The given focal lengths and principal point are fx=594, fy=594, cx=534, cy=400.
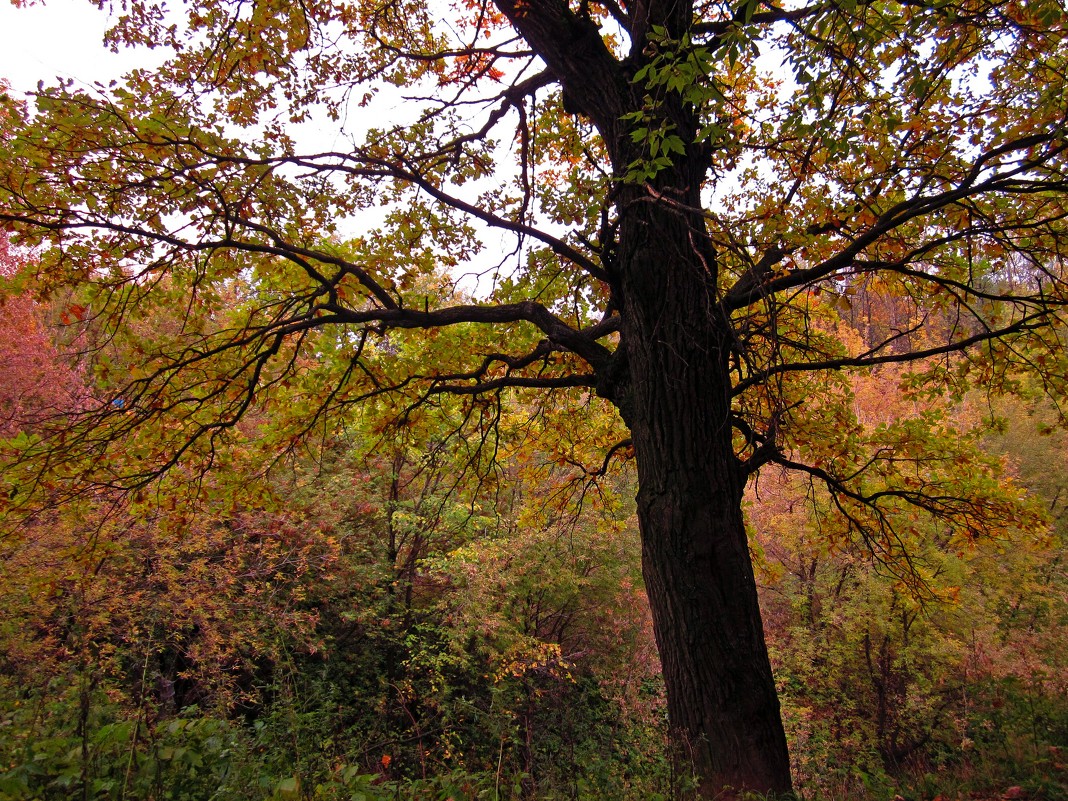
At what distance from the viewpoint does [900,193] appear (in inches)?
167

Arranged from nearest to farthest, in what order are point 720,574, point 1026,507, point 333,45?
Answer: point 720,574
point 333,45
point 1026,507

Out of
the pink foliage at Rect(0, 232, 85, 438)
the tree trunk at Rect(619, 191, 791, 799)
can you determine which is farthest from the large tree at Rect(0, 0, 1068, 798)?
the pink foliage at Rect(0, 232, 85, 438)

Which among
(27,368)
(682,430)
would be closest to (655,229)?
(682,430)

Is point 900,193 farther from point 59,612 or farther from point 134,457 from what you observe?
point 59,612

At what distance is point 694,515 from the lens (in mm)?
3451

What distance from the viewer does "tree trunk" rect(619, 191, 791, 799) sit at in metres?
3.21

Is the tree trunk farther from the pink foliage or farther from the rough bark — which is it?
the pink foliage

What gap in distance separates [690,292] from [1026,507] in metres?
4.15

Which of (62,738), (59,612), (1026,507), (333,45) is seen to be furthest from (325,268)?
(59,612)

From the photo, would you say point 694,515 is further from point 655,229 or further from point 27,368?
point 27,368

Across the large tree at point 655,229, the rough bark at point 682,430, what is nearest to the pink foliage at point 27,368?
the large tree at point 655,229

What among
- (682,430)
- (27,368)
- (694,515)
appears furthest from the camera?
(27,368)

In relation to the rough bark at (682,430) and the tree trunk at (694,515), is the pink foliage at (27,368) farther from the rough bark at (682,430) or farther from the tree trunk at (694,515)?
the tree trunk at (694,515)

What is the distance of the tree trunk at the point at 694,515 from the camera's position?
3213mm
